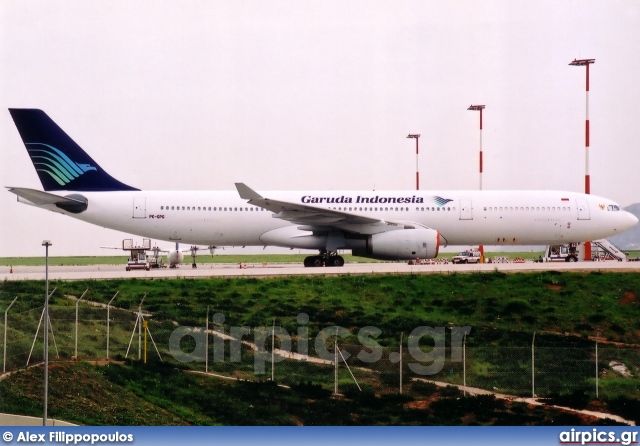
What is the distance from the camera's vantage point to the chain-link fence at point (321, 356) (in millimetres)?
22391

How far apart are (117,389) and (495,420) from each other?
9.59 metres

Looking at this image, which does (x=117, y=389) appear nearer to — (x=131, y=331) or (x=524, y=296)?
(x=131, y=331)

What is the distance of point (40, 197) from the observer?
3788 centimetres

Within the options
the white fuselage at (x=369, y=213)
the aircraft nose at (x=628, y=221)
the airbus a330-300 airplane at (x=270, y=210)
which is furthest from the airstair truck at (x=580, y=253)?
the airbus a330-300 airplane at (x=270, y=210)

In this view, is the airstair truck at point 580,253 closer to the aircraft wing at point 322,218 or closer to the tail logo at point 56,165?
the aircraft wing at point 322,218

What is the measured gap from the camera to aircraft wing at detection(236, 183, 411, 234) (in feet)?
120

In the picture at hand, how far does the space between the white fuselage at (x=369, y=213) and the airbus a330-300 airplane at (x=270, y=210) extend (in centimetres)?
5

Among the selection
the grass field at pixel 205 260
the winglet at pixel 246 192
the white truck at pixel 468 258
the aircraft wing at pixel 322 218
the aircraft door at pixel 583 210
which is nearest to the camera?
the winglet at pixel 246 192

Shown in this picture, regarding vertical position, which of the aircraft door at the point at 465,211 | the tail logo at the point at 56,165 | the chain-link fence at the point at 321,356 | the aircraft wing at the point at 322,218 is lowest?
the chain-link fence at the point at 321,356

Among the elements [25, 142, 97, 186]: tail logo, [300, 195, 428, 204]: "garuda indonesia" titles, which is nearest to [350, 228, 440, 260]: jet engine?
[300, 195, 428, 204]: "garuda indonesia" titles

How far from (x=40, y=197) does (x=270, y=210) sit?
33.5ft

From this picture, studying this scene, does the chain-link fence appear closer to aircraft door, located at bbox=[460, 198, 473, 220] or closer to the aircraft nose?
A: aircraft door, located at bbox=[460, 198, 473, 220]

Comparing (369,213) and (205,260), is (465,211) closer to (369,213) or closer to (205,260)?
(369,213)

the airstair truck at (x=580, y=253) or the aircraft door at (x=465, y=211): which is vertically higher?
the aircraft door at (x=465, y=211)
